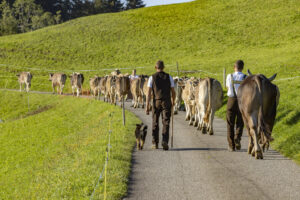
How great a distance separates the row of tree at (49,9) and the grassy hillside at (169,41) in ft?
144

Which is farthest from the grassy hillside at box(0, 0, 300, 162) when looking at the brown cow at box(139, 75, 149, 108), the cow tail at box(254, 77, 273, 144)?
the cow tail at box(254, 77, 273, 144)

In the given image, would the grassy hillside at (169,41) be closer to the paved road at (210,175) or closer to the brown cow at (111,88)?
the brown cow at (111,88)

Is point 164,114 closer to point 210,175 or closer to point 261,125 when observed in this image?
point 261,125

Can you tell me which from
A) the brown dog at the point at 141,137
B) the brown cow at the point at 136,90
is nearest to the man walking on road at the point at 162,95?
the brown dog at the point at 141,137

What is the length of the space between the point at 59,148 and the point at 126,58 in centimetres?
4327

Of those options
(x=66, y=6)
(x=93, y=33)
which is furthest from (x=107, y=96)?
(x=66, y=6)

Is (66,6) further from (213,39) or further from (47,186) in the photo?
(47,186)

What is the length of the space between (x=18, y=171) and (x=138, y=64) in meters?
40.0

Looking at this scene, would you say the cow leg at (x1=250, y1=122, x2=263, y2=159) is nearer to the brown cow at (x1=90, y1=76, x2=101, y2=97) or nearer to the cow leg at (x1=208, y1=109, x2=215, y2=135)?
the cow leg at (x1=208, y1=109, x2=215, y2=135)

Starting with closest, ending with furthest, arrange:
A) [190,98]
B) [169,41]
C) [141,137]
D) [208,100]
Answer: [141,137] < [208,100] < [190,98] < [169,41]

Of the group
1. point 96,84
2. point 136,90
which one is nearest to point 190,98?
point 136,90

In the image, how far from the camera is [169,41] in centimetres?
6688

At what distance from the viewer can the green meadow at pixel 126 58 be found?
47.1ft

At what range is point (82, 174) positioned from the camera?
9789mm
